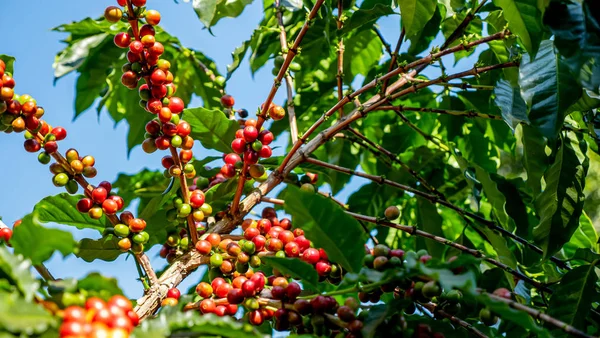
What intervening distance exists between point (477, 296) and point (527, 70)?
878 millimetres

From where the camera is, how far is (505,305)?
109 centimetres

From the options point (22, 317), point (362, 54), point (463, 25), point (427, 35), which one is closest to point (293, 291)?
point (22, 317)

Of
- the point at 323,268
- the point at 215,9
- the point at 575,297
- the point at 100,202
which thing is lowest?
the point at 575,297

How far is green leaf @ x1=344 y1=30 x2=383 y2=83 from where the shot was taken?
2998 millimetres

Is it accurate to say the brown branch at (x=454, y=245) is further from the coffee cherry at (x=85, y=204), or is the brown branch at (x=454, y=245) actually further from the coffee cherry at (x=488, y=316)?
the coffee cherry at (x=85, y=204)

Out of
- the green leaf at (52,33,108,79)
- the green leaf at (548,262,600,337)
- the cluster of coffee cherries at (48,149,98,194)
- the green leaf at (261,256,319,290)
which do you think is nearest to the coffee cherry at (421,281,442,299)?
the green leaf at (261,256,319,290)

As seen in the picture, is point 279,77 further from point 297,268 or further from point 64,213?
point 64,213

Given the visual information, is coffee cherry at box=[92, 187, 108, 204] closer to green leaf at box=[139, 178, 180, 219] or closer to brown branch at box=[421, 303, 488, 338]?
green leaf at box=[139, 178, 180, 219]

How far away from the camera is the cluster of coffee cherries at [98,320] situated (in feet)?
3.01

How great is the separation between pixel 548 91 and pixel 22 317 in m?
1.38

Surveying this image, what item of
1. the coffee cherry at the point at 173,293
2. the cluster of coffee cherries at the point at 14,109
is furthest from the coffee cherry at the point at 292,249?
the cluster of coffee cherries at the point at 14,109

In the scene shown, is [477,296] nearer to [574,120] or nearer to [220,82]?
[574,120]

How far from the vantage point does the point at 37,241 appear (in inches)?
41.8

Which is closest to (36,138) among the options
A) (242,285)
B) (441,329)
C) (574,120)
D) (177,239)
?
(177,239)
